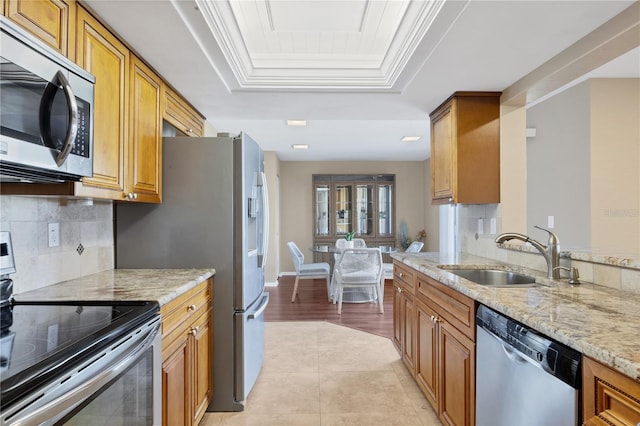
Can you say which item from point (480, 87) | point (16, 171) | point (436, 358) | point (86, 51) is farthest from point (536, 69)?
point (16, 171)

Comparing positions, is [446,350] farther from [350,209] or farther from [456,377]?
[350,209]

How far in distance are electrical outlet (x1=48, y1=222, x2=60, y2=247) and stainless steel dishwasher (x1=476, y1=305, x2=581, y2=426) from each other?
6.74ft

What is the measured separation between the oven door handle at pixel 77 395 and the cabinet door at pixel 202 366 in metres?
0.74

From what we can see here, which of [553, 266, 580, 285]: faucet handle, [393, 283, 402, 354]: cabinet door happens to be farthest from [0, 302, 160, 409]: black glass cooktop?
[393, 283, 402, 354]: cabinet door

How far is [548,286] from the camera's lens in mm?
1681

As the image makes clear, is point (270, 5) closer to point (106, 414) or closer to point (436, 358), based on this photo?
point (106, 414)

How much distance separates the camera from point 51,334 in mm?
1052

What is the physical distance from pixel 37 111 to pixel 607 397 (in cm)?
183

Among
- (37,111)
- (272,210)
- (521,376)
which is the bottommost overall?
(521,376)

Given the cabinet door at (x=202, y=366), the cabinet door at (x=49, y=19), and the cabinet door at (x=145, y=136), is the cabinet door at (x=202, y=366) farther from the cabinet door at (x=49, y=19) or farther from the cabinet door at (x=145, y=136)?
the cabinet door at (x=49, y=19)

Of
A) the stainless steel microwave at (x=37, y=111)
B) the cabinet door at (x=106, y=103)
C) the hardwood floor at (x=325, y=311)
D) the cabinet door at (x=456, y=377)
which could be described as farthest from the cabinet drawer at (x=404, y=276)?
the stainless steel microwave at (x=37, y=111)

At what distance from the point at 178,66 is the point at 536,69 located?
7.46 ft

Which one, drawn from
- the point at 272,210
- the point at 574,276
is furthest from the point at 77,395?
the point at 272,210

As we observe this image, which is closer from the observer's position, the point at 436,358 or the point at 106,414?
the point at 106,414
